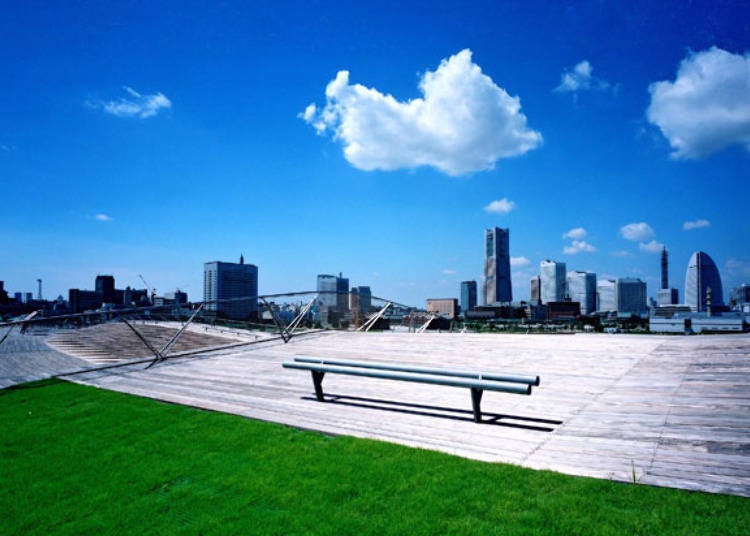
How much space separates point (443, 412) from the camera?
611 centimetres

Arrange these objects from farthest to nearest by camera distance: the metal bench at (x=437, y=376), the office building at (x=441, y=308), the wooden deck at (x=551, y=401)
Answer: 1. the office building at (x=441, y=308)
2. the metal bench at (x=437, y=376)
3. the wooden deck at (x=551, y=401)

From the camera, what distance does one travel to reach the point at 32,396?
814 cm

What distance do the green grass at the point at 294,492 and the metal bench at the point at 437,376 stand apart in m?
1.30

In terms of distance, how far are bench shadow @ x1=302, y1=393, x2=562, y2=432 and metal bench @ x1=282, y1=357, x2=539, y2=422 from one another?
206mm

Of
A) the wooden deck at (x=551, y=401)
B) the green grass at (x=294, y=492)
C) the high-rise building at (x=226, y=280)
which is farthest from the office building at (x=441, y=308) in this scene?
the high-rise building at (x=226, y=280)

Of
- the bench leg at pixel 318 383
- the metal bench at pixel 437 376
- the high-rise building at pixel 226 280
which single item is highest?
the high-rise building at pixel 226 280

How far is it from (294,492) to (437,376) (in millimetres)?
3203

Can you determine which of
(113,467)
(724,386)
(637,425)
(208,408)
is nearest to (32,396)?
(208,408)

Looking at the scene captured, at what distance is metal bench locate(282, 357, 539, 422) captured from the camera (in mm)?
5334

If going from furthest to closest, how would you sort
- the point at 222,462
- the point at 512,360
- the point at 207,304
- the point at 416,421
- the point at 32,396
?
the point at 207,304, the point at 512,360, the point at 32,396, the point at 416,421, the point at 222,462

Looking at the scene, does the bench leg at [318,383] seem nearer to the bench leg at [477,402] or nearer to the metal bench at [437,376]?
the metal bench at [437,376]

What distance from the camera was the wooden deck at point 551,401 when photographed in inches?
164

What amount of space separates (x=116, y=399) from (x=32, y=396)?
1.93 meters

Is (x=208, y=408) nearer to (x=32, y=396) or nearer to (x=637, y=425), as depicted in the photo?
(x=32, y=396)
